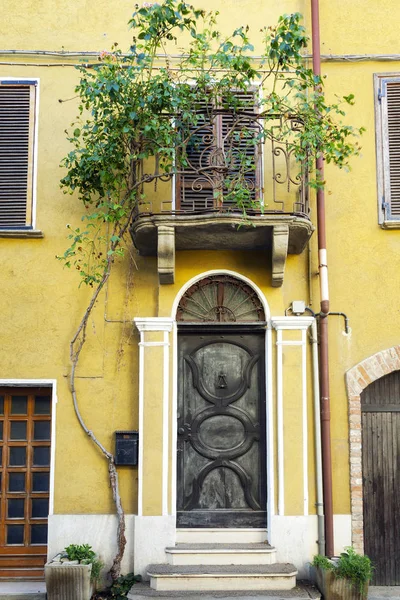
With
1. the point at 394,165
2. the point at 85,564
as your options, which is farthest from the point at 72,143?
the point at 85,564

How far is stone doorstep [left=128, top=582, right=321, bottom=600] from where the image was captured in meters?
7.33

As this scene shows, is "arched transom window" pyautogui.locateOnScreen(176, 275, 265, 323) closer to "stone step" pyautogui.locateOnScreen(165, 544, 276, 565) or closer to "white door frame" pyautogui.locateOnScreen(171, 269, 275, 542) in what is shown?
"white door frame" pyautogui.locateOnScreen(171, 269, 275, 542)

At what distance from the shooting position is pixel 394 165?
8844 millimetres

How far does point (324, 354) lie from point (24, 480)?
366 centimetres

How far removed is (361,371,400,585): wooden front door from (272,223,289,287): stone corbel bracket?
177 centimetres

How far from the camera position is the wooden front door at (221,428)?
27.2 feet

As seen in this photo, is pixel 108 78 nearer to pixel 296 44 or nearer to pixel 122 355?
pixel 296 44

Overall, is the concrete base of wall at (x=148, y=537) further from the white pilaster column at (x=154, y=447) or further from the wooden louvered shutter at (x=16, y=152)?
the wooden louvered shutter at (x=16, y=152)

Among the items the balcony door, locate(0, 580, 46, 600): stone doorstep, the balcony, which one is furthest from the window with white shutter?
locate(0, 580, 46, 600): stone doorstep

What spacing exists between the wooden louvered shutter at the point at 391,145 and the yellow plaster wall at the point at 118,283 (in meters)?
0.15

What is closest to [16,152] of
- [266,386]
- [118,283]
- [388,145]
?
[118,283]

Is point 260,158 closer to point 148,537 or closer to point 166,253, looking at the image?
point 166,253

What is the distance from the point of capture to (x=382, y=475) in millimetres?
8555

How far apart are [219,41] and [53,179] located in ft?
8.40
